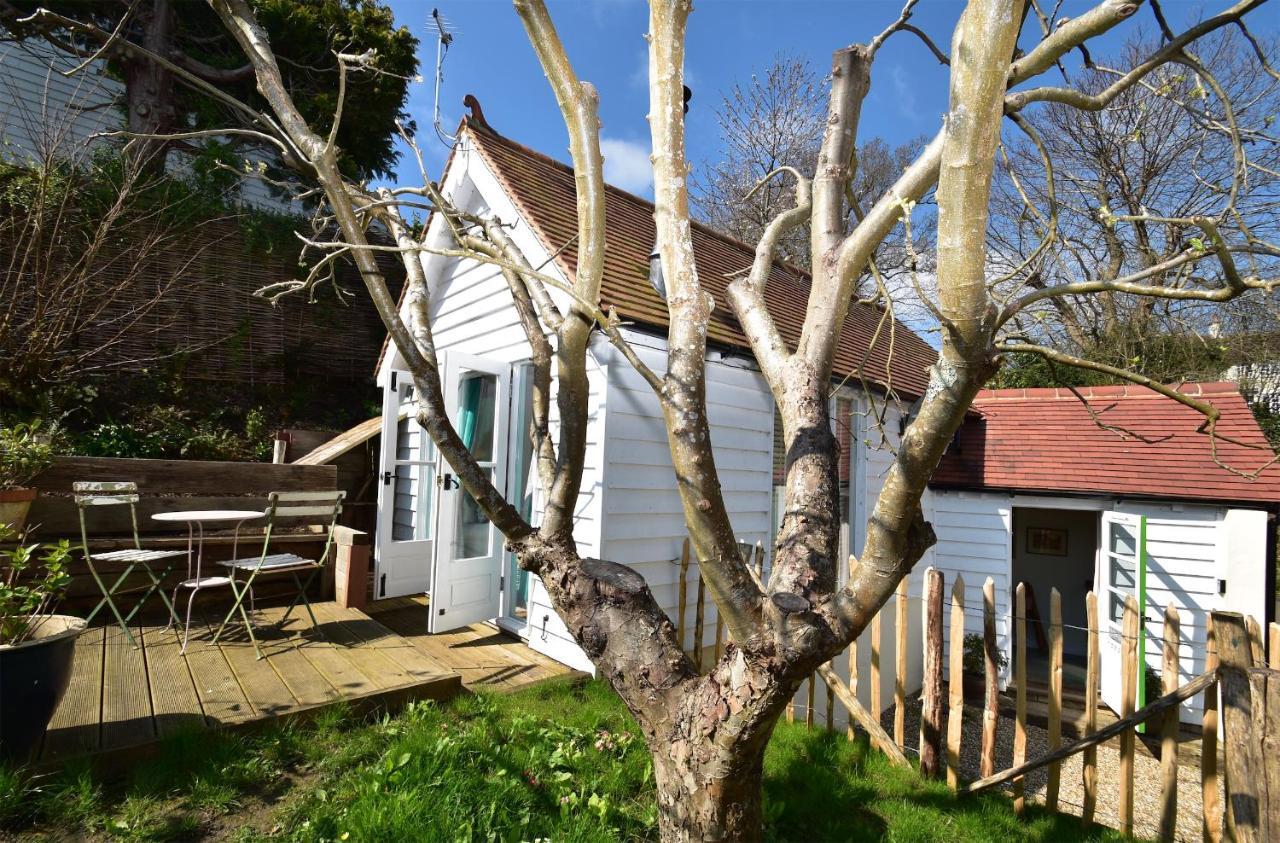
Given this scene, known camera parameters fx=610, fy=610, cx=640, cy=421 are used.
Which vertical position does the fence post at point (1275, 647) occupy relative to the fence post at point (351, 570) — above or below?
above

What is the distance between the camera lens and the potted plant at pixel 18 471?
4.62 metres

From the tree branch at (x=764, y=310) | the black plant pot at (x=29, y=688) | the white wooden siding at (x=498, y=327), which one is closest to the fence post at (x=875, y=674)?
the tree branch at (x=764, y=310)

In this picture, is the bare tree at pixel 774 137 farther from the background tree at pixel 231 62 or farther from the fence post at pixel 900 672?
the fence post at pixel 900 672

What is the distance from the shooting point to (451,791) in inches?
110

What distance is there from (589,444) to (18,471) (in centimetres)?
473

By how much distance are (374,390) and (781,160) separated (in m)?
12.0

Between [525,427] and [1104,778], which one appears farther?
[1104,778]

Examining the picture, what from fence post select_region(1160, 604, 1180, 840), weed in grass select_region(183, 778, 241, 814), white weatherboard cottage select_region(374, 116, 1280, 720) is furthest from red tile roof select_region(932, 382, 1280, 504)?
weed in grass select_region(183, 778, 241, 814)

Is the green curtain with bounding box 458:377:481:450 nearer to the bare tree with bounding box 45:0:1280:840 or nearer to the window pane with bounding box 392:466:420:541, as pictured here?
the window pane with bounding box 392:466:420:541

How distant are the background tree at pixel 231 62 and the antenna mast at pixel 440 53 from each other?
6420 millimetres

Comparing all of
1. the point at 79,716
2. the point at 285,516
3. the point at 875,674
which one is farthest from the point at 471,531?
the point at 875,674

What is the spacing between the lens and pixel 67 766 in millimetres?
2760

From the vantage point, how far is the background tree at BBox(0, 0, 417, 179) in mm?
10336

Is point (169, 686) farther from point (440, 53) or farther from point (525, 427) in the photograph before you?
point (440, 53)
